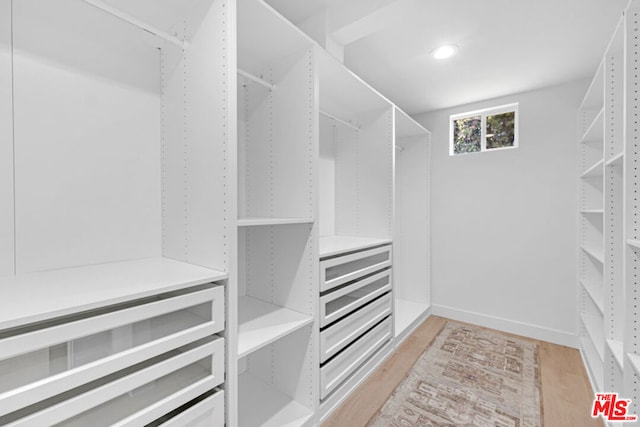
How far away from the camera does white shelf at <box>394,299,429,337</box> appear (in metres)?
2.87

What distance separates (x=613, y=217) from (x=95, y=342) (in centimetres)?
261

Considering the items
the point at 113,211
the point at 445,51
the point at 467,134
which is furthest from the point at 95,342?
the point at 467,134

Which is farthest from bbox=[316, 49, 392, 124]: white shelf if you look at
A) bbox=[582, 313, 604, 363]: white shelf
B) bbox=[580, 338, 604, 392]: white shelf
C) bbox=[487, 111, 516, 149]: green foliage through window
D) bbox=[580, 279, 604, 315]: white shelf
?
bbox=[580, 338, 604, 392]: white shelf

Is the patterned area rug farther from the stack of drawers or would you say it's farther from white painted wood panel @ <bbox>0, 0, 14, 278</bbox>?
white painted wood panel @ <bbox>0, 0, 14, 278</bbox>

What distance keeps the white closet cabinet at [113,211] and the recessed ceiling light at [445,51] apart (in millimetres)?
1759

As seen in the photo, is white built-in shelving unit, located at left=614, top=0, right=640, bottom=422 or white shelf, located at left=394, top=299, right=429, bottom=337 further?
white shelf, located at left=394, top=299, right=429, bottom=337

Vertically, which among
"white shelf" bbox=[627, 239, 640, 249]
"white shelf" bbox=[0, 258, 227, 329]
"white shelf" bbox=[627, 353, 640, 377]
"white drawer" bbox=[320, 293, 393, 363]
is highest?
"white shelf" bbox=[627, 239, 640, 249]

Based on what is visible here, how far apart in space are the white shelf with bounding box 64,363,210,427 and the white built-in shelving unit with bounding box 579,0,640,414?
188 cm

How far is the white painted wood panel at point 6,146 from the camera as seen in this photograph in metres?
1.05

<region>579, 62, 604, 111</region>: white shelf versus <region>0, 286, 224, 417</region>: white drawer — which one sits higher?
<region>579, 62, 604, 111</region>: white shelf

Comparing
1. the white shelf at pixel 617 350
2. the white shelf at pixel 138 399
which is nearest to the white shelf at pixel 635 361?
the white shelf at pixel 617 350

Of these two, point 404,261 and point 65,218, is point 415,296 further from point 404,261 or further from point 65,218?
point 65,218

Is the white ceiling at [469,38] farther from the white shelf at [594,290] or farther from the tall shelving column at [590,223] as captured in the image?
the white shelf at [594,290]

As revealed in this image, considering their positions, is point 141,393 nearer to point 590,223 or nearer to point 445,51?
point 445,51
